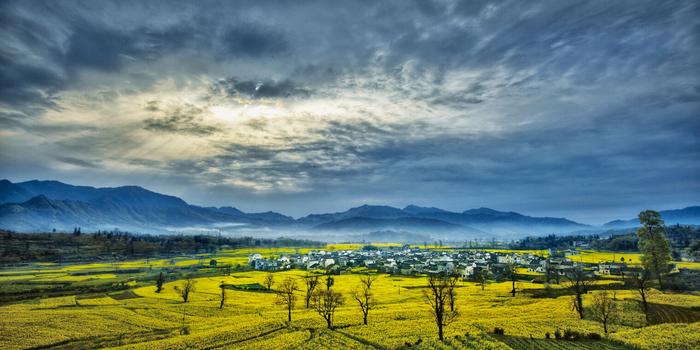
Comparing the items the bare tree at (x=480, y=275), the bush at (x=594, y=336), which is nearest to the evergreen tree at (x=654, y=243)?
the bare tree at (x=480, y=275)

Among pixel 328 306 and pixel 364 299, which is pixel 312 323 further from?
pixel 364 299

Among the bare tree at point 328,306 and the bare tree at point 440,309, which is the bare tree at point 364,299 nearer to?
the bare tree at point 328,306

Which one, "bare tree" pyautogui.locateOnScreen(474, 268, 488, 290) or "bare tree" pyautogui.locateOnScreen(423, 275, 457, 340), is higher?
"bare tree" pyautogui.locateOnScreen(423, 275, 457, 340)

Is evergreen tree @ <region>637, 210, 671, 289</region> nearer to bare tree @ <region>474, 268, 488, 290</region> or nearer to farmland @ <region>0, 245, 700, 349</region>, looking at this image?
farmland @ <region>0, 245, 700, 349</region>

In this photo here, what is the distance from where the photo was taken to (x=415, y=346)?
142 ft

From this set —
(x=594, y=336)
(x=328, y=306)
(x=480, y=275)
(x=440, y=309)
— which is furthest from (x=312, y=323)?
(x=480, y=275)

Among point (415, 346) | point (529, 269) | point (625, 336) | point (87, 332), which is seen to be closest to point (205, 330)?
point (87, 332)

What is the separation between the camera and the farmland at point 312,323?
45.4 m

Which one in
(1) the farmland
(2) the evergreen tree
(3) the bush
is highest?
(2) the evergreen tree

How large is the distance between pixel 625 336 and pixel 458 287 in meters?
56.7

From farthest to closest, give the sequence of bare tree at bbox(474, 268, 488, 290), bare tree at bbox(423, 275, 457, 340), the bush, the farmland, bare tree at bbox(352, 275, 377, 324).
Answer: bare tree at bbox(474, 268, 488, 290) → bare tree at bbox(352, 275, 377, 324) → bare tree at bbox(423, 275, 457, 340) → the farmland → the bush

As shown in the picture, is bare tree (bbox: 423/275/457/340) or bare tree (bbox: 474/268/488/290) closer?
bare tree (bbox: 423/275/457/340)

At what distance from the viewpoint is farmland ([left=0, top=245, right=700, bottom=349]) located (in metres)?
45.4

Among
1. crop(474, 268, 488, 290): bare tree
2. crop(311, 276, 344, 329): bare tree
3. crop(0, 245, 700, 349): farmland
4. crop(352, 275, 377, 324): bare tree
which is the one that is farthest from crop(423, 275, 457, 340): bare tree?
crop(474, 268, 488, 290): bare tree
